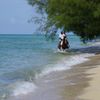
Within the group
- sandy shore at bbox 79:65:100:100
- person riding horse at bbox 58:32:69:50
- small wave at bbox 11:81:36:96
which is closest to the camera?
sandy shore at bbox 79:65:100:100

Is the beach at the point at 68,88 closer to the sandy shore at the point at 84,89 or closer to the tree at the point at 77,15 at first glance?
the sandy shore at the point at 84,89

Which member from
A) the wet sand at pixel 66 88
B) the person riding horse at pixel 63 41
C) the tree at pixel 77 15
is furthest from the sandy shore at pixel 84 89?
the person riding horse at pixel 63 41

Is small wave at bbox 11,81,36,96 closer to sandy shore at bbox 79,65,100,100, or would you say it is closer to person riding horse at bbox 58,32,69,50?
sandy shore at bbox 79,65,100,100

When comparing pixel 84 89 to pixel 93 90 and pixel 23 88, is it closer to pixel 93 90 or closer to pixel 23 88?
pixel 93 90

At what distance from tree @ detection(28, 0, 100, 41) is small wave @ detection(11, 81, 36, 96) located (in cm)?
1340

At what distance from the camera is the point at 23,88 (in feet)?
40.8

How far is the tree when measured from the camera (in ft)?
88.1

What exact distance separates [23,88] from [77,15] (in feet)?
51.9

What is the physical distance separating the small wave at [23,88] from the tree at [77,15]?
44.0 ft

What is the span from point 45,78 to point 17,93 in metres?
3.49

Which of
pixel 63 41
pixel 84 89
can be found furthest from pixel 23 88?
pixel 63 41

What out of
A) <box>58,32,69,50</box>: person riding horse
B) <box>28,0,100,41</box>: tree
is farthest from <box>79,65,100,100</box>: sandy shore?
<box>58,32,69,50</box>: person riding horse

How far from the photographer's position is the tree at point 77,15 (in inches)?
1057

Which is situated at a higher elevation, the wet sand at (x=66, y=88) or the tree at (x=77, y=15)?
the tree at (x=77, y=15)
